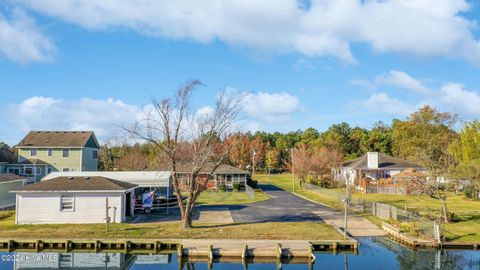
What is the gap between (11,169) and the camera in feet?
194

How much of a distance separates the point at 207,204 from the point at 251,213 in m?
8.04

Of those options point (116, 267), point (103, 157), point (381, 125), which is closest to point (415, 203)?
point (116, 267)

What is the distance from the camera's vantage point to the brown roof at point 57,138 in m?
61.2

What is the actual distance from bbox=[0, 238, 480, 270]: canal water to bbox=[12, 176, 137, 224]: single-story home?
6.11 meters

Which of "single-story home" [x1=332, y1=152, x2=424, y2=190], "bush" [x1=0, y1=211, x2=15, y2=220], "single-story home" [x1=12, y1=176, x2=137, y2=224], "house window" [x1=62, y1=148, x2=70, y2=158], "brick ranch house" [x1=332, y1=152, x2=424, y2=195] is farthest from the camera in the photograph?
"single-story home" [x1=332, y1=152, x2=424, y2=190]

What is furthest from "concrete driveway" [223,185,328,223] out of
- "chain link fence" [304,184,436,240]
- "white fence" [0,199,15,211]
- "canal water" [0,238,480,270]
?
"white fence" [0,199,15,211]

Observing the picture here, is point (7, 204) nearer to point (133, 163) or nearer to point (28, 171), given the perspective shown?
point (28, 171)

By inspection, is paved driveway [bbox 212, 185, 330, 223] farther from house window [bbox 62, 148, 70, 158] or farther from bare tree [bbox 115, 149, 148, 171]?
house window [bbox 62, 148, 70, 158]

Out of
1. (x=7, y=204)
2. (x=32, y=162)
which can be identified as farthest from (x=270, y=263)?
(x=32, y=162)

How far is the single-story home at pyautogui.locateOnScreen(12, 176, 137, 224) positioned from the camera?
30.5 m

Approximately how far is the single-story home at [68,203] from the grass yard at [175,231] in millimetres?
1033

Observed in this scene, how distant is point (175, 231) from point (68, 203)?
857 centimetres

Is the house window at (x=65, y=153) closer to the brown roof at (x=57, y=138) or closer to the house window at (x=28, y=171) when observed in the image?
the brown roof at (x=57, y=138)

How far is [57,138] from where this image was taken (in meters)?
62.7
